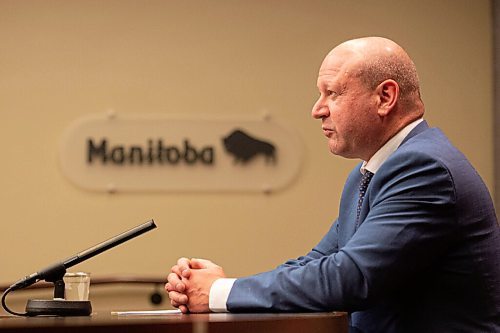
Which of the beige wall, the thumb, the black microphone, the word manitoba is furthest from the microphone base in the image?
the word manitoba

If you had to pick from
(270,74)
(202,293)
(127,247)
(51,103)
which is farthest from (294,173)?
(202,293)

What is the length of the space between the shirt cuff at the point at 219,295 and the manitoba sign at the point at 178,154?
2.29m

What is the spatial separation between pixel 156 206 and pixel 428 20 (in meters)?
1.71

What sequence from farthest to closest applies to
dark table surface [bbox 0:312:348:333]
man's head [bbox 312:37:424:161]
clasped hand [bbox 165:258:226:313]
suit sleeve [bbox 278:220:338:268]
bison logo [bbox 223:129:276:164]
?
bison logo [bbox 223:129:276:164] < suit sleeve [bbox 278:220:338:268] < man's head [bbox 312:37:424:161] < clasped hand [bbox 165:258:226:313] < dark table surface [bbox 0:312:348:333]

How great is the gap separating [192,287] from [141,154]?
2.30m

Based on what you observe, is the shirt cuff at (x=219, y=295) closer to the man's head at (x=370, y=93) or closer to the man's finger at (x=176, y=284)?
the man's finger at (x=176, y=284)

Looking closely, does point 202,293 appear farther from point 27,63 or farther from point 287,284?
point 27,63

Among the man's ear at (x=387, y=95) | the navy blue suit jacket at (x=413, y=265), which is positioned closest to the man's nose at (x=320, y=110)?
the man's ear at (x=387, y=95)

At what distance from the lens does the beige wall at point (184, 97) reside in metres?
4.12

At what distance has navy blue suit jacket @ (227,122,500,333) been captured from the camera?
1.82 m

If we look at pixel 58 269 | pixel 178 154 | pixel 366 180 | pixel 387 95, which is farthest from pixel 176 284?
pixel 178 154

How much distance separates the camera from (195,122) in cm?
423

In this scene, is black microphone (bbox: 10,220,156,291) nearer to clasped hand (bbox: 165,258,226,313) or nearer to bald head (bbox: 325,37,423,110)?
clasped hand (bbox: 165,258,226,313)

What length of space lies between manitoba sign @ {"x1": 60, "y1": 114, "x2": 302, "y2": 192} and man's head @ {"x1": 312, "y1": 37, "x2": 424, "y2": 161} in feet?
6.71
